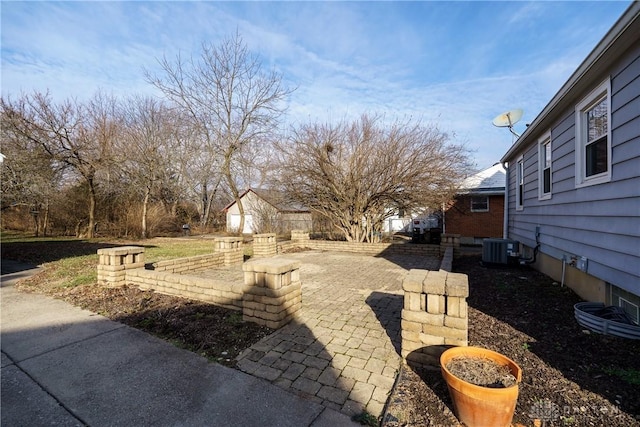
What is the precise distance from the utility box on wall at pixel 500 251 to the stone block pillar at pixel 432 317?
566 centimetres

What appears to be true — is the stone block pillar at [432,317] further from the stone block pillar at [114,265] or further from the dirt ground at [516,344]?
the stone block pillar at [114,265]

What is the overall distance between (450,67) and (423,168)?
3.66 metres

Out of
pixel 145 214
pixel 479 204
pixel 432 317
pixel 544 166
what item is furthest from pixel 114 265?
pixel 479 204

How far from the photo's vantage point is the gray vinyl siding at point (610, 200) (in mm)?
3260

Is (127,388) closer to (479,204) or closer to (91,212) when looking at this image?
(479,204)

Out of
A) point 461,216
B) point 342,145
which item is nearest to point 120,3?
point 342,145

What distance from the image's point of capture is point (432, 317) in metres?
2.78

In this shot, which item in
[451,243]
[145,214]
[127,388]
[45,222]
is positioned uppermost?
[145,214]

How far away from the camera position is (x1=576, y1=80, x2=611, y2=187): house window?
3.91 m

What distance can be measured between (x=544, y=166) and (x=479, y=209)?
10.2 m

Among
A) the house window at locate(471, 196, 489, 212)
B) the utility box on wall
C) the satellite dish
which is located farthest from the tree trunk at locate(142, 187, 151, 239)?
the house window at locate(471, 196, 489, 212)

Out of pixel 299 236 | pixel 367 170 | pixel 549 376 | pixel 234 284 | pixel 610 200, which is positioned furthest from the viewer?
pixel 299 236

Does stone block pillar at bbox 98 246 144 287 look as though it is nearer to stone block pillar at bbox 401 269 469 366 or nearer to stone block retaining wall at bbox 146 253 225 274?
stone block retaining wall at bbox 146 253 225 274

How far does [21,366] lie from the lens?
9.70 ft
